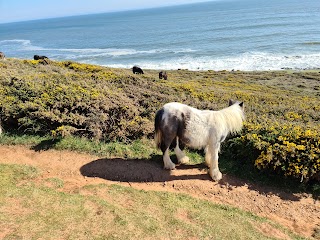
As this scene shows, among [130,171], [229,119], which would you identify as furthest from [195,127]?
[130,171]

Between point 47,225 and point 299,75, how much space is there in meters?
38.8

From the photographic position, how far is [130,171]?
28.5 ft

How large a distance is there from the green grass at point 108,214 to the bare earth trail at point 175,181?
421mm

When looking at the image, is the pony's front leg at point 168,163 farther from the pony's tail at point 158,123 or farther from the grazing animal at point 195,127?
the pony's tail at point 158,123

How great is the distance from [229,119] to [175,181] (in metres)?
2.26

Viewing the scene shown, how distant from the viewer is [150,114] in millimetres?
11594

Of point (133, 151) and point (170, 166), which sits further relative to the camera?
point (133, 151)

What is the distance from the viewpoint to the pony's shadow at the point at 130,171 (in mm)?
8484

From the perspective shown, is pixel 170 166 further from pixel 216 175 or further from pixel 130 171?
pixel 216 175

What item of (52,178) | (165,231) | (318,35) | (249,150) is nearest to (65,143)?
(52,178)

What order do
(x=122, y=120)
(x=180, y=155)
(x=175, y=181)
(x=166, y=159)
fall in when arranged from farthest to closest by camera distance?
(x=122, y=120), (x=180, y=155), (x=166, y=159), (x=175, y=181)

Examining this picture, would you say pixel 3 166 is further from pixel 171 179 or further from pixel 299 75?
pixel 299 75

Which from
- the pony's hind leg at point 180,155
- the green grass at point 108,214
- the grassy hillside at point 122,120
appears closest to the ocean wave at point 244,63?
the grassy hillside at point 122,120

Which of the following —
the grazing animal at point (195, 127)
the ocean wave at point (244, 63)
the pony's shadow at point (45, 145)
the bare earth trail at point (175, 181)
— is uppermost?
the grazing animal at point (195, 127)
